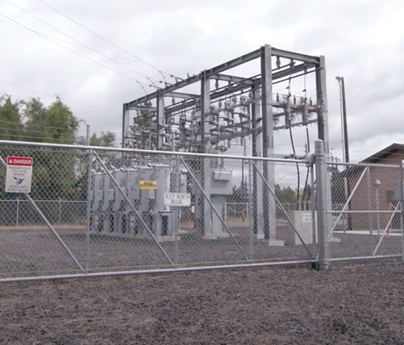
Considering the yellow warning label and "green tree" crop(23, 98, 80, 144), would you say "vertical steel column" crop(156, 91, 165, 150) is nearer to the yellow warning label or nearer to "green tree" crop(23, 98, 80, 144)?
the yellow warning label

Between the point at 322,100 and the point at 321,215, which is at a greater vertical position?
the point at 322,100

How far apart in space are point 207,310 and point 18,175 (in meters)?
3.33

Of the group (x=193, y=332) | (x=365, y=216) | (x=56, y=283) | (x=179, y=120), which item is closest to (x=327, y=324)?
(x=193, y=332)

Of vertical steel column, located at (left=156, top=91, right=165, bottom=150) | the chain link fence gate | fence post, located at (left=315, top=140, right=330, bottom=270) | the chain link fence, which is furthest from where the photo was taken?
Result: vertical steel column, located at (left=156, top=91, right=165, bottom=150)

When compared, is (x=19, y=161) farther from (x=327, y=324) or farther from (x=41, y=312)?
(x=327, y=324)

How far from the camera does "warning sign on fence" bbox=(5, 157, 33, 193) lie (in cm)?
682

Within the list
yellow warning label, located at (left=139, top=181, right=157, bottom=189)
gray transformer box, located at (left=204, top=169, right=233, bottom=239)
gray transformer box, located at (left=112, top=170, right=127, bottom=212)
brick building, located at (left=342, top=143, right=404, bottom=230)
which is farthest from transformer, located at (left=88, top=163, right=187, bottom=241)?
brick building, located at (left=342, top=143, right=404, bottom=230)

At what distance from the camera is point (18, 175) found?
691 cm

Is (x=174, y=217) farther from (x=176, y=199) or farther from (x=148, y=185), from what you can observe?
(x=148, y=185)

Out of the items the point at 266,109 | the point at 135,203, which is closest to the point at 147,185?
the point at 135,203

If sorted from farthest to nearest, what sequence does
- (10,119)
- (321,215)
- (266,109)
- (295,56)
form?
(10,119) < (295,56) < (266,109) < (321,215)

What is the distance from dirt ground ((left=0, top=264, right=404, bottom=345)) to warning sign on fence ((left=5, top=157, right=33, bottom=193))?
1472mm

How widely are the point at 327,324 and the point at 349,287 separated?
252 centimetres

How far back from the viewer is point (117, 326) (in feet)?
16.9
